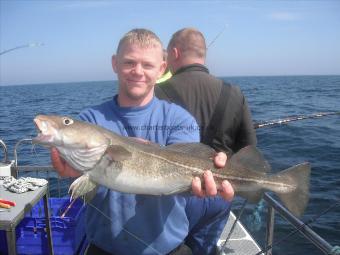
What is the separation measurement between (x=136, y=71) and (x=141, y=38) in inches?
13.3

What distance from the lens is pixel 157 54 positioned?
3.54 meters

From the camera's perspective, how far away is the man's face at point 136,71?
3.39m

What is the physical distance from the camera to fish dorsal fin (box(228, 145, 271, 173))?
3.43 metres

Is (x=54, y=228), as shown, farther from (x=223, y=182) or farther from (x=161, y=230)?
(x=223, y=182)

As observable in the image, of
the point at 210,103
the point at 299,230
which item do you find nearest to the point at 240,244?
the point at 299,230

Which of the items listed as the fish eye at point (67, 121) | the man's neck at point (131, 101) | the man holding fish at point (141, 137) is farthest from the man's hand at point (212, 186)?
the fish eye at point (67, 121)

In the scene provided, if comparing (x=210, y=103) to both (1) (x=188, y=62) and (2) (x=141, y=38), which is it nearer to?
(1) (x=188, y=62)

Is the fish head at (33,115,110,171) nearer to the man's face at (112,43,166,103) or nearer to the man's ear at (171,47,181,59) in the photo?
the man's face at (112,43,166,103)

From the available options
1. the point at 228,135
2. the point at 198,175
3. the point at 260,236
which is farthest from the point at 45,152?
the point at 198,175

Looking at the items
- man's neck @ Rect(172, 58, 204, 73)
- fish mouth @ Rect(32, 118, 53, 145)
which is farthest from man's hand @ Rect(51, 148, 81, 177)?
man's neck @ Rect(172, 58, 204, 73)

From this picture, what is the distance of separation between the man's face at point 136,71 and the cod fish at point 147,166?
45 cm

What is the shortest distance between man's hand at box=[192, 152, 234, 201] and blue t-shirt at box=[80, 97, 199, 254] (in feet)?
1.09

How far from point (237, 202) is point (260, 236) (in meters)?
1.48

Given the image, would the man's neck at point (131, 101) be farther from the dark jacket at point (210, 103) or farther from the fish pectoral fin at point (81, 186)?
the dark jacket at point (210, 103)
